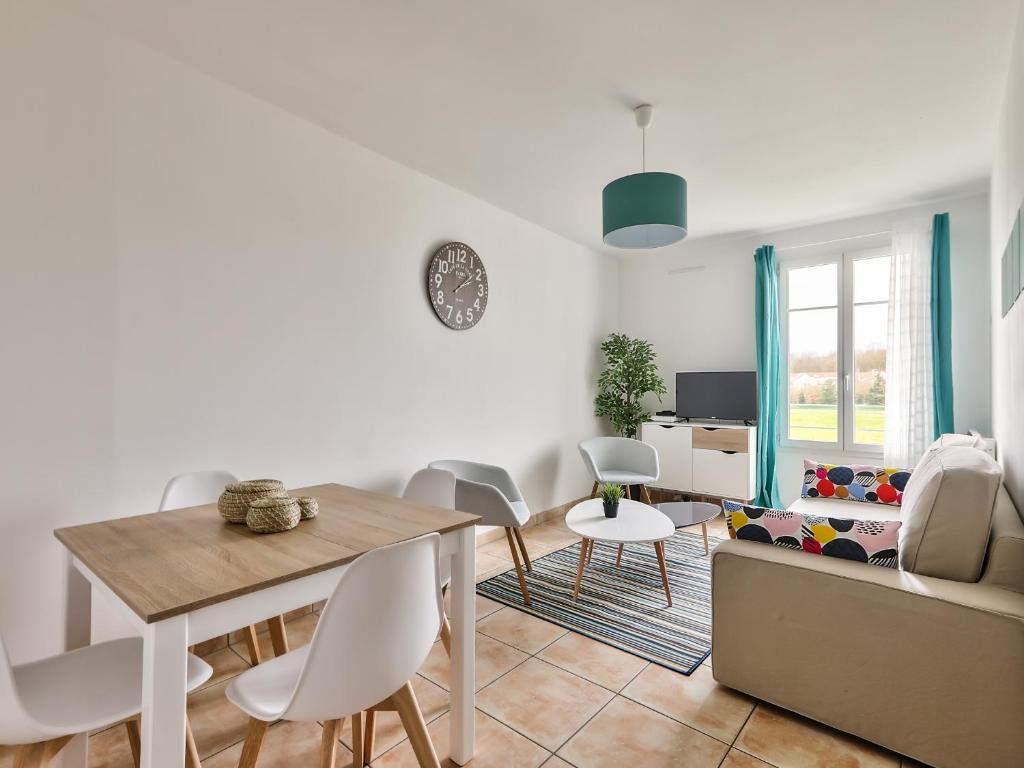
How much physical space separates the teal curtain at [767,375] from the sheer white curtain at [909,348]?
0.84 metres

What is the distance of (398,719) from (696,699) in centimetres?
116

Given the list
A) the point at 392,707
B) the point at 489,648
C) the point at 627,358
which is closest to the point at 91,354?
the point at 392,707

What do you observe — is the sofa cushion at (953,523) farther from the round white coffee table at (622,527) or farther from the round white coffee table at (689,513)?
the round white coffee table at (689,513)

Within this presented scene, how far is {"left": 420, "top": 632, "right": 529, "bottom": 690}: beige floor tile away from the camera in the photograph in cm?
225

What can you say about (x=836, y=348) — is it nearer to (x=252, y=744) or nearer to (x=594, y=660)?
(x=594, y=660)

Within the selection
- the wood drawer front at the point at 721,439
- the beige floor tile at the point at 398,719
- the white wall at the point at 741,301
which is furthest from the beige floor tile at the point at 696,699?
the white wall at the point at 741,301

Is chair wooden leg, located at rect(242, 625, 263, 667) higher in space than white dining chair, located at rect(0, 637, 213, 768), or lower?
lower

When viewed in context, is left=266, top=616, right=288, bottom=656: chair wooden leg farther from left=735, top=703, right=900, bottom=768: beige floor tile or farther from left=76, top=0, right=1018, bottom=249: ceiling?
left=76, top=0, right=1018, bottom=249: ceiling

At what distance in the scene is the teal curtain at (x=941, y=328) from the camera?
13.0ft

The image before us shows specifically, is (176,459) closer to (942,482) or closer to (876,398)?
(942,482)

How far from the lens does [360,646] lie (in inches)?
48.2

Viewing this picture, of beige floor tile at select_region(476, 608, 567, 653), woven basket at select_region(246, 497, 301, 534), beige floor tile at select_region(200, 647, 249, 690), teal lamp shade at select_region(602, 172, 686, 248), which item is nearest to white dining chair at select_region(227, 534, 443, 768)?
woven basket at select_region(246, 497, 301, 534)

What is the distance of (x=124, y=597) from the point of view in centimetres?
117

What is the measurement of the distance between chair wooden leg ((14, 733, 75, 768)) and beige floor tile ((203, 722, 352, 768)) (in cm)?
57
